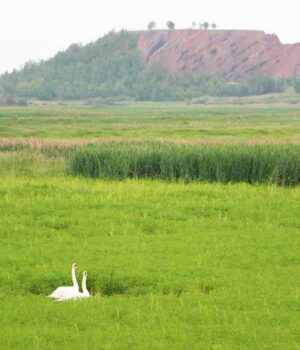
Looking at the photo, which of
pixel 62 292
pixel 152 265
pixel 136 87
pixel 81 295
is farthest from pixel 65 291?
pixel 136 87

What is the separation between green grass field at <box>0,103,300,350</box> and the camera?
1098cm

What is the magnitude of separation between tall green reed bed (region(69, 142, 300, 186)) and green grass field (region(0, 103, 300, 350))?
6.91 ft

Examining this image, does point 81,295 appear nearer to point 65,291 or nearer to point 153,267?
point 65,291

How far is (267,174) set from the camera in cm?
2727

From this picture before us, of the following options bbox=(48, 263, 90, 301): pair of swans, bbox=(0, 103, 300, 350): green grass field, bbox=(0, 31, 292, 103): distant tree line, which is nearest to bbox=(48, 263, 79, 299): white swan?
bbox=(48, 263, 90, 301): pair of swans

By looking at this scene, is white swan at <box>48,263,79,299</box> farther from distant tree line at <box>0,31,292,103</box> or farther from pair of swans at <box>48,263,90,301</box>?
distant tree line at <box>0,31,292,103</box>

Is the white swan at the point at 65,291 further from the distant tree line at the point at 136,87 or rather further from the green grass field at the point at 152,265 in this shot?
the distant tree line at the point at 136,87

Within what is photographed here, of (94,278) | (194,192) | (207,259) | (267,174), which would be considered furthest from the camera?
(267,174)

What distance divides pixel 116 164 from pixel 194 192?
242 inches

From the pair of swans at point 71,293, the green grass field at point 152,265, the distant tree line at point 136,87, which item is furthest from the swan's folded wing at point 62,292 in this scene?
the distant tree line at point 136,87

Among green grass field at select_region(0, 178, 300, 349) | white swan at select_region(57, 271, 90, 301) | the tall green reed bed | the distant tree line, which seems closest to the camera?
green grass field at select_region(0, 178, 300, 349)

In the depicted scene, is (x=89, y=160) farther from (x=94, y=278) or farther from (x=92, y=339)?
(x=92, y=339)

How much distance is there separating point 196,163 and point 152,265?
45.2 ft

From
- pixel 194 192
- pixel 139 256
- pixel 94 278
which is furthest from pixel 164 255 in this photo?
pixel 194 192
